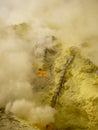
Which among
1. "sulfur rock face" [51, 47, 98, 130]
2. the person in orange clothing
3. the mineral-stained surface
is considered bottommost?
the mineral-stained surface

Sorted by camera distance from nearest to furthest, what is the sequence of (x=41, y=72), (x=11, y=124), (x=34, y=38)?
(x=11, y=124)
(x=41, y=72)
(x=34, y=38)

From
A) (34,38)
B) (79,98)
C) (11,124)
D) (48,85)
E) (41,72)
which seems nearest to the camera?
(11,124)

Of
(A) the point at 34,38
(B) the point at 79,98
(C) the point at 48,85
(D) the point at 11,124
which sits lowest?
(D) the point at 11,124

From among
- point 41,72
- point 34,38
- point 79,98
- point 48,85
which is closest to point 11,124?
point 79,98

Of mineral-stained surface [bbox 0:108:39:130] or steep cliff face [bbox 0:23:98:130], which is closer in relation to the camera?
mineral-stained surface [bbox 0:108:39:130]

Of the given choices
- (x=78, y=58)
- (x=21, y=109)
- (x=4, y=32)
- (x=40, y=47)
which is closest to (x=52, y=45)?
(x=40, y=47)

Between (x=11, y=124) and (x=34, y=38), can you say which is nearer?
(x=11, y=124)

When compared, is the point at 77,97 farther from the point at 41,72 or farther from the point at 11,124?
the point at 11,124

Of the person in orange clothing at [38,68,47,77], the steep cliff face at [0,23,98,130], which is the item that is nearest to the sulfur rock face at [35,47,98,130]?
the steep cliff face at [0,23,98,130]

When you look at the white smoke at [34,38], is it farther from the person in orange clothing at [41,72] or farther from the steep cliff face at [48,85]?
the person in orange clothing at [41,72]

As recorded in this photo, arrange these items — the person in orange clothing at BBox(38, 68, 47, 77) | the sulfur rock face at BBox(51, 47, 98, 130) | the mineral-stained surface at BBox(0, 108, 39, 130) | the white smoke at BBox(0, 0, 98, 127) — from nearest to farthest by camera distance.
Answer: the mineral-stained surface at BBox(0, 108, 39, 130) < the sulfur rock face at BBox(51, 47, 98, 130) < the white smoke at BBox(0, 0, 98, 127) < the person in orange clothing at BBox(38, 68, 47, 77)

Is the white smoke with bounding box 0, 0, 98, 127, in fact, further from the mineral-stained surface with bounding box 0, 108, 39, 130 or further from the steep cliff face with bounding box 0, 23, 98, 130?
the mineral-stained surface with bounding box 0, 108, 39, 130
